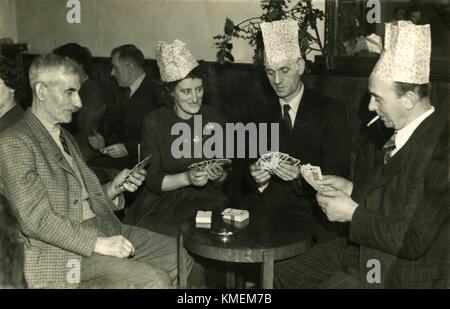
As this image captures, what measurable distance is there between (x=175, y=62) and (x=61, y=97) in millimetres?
982

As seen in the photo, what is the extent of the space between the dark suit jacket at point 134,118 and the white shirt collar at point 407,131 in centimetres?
241

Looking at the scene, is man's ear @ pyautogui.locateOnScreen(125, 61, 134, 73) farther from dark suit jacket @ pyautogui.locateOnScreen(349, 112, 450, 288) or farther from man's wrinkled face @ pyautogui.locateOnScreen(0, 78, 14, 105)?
dark suit jacket @ pyautogui.locateOnScreen(349, 112, 450, 288)

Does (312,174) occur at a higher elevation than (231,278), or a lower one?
higher

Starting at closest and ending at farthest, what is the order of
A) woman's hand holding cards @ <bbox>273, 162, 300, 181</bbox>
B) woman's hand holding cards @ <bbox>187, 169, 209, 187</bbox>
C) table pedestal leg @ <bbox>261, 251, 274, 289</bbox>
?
table pedestal leg @ <bbox>261, 251, 274, 289</bbox>, woman's hand holding cards @ <bbox>273, 162, 300, 181</bbox>, woman's hand holding cards @ <bbox>187, 169, 209, 187</bbox>

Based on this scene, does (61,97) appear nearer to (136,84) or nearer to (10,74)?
(10,74)

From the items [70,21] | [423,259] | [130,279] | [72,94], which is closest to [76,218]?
[130,279]

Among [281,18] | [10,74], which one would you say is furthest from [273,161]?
[10,74]

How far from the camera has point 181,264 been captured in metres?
2.71

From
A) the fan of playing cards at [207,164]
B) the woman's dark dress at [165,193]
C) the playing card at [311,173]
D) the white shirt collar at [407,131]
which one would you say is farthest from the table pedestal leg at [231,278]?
the white shirt collar at [407,131]

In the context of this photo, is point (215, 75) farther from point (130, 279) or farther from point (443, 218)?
point (443, 218)

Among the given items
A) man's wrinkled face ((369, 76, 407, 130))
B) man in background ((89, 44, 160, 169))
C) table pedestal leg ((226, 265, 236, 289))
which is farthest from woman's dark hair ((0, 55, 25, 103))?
man's wrinkled face ((369, 76, 407, 130))

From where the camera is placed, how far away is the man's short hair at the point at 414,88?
89.4 inches

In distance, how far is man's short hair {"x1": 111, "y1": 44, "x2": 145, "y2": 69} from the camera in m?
4.52

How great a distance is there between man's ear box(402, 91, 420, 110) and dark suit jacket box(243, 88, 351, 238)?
33.2 inches
